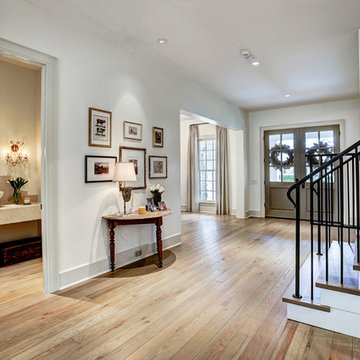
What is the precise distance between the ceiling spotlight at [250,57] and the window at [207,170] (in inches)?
166

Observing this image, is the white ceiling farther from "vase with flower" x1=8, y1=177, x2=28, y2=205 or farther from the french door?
"vase with flower" x1=8, y1=177, x2=28, y2=205

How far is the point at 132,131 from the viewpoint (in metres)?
3.88

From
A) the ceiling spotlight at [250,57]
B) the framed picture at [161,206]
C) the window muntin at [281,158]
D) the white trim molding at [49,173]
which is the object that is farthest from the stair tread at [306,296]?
the window muntin at [281,158]

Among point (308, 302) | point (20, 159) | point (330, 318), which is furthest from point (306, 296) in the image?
point (20, 159)

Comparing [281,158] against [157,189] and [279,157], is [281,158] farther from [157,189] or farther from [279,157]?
[157,189]

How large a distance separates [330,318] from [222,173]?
6.02 m

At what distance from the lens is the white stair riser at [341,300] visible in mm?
2107

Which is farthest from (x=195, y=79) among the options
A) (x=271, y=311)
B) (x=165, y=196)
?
(x=271, y=311)

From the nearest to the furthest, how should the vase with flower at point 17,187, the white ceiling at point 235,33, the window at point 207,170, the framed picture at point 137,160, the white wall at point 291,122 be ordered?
1. the white ceiling at point 235,33
2. the framed picture at point 137,160
3. the vase with flower at point 17,187
4. the white wall at point 291,122
5. the window at point 207,170

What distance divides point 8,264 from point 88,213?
5.34ft

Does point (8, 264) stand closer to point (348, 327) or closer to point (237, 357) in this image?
point (237, 357)

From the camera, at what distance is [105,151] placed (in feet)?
11.5

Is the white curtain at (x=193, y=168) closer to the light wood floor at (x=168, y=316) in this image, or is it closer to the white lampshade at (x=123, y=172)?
the light wood floor at (x=168, y=316)

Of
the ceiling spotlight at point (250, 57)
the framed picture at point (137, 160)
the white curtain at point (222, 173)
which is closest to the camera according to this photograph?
the framed picture at point (137, 160)
